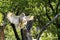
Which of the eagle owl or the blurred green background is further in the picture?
the blurred green background

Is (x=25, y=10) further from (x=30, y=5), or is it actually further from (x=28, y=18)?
(x=28, y=18)

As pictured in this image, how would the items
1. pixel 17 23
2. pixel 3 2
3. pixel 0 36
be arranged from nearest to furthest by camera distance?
pixel 17 23
pixel 0 36
pixel 3 2

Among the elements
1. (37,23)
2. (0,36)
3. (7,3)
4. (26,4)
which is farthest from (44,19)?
(0,36)

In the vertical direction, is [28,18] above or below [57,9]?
above

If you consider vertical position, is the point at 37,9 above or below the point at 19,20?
below

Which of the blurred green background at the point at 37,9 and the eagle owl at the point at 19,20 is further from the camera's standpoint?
the blurred green background at the point at 37,9

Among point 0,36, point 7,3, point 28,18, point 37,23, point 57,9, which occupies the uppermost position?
point 28,18

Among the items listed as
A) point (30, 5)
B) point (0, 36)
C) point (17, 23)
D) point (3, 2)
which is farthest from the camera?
point (30, 5)

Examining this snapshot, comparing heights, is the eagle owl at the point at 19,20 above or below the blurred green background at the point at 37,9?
above

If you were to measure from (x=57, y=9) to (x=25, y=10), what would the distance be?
3.11 metres

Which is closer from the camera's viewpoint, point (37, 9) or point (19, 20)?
point (19, 20)

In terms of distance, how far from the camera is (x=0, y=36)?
8898 mm

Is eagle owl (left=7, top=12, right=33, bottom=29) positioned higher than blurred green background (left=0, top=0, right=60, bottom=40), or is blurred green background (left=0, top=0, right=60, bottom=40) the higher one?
eagle owl (left=7, top=12, right=33, bottom=29)

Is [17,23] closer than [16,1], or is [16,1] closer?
[17,23]
